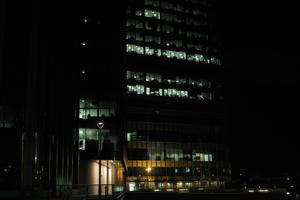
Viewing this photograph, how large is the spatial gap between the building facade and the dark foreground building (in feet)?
0.88

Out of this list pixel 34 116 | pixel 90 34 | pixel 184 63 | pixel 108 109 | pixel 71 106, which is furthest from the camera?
pixel 184 63

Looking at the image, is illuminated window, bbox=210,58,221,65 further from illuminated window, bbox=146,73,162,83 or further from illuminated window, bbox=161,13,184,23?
illuminated window, bbox=146,73,162,83

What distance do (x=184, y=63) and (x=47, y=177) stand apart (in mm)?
76042

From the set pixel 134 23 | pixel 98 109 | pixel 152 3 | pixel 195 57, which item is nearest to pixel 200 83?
pixel 195 57

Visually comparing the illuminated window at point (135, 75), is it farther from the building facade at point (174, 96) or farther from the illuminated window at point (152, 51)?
the illuminated window at point (152, 51)

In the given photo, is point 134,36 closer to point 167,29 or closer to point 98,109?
point 167,29

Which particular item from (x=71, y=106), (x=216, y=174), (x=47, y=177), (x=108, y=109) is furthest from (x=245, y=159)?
(x=47, y=177)

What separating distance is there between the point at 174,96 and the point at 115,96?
143 feet

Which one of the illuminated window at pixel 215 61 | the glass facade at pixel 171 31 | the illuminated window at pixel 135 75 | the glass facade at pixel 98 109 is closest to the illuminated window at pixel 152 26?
the glass facade at pixel 171 31

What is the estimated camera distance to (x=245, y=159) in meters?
A: 130

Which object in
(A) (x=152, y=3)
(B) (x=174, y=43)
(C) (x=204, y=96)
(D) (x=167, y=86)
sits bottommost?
(C) (x=204, y=96)

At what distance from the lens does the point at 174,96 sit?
103688 mm

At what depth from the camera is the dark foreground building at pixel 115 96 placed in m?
35.2

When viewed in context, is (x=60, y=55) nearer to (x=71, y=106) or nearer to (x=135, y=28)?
(x=71, y=106)
